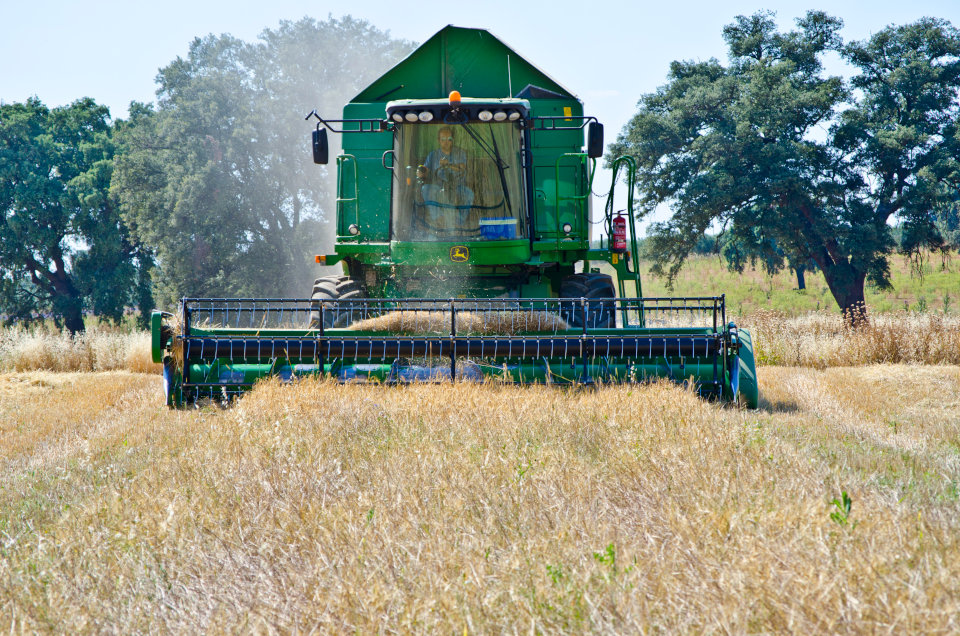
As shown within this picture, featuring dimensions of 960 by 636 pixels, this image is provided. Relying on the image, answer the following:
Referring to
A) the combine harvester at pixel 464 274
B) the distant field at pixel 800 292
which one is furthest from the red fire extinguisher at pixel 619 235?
the distant field at pixel 800 292

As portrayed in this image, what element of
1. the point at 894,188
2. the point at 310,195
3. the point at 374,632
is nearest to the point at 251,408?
the point at 374,632

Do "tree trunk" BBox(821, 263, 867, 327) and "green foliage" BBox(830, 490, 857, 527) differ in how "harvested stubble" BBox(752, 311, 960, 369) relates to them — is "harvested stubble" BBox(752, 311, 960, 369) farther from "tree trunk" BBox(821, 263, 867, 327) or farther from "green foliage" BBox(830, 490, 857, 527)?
"green foliage" BBox(830, 490, 857, 527)

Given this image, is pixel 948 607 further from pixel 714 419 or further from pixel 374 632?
pixel 714 419

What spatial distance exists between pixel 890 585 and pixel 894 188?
20.8m

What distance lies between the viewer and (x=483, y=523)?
3.05 m

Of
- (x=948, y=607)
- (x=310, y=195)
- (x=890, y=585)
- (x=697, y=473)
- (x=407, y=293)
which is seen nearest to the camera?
(x=948, y=607)

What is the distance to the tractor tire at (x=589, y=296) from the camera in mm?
7457

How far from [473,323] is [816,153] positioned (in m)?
16.9

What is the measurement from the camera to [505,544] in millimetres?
2879

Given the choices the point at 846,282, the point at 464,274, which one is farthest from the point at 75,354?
the point at 846,282

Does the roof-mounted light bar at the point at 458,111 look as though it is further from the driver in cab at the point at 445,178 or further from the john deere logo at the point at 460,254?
the john deere logo at the point at 460,254

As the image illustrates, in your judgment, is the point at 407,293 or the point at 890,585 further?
the point at 407,293

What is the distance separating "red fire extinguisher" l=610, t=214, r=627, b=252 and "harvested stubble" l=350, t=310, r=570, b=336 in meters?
2.16

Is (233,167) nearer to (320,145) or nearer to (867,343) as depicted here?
(320,145)
